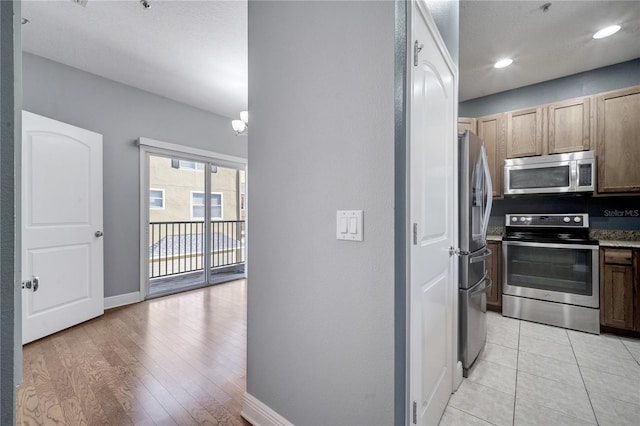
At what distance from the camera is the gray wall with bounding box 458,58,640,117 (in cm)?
299

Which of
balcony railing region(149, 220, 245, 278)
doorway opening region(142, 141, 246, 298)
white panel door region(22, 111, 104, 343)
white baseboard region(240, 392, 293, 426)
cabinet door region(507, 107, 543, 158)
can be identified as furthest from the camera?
balcony railing region(149, 220, 245, 278)

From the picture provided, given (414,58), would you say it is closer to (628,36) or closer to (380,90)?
(380,90)

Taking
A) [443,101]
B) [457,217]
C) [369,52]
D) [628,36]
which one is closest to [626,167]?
[628,36]

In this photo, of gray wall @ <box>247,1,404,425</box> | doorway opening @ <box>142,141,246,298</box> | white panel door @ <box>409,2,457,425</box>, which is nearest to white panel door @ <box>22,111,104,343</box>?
doorway opening @ <box>142,141,246,298</box>

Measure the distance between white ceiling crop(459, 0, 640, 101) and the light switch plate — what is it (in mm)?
2196

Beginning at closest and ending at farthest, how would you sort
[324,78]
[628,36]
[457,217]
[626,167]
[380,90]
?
[380,90] → [324,78] → [457,217] → [628,36] → [626,167]

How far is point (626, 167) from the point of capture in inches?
108

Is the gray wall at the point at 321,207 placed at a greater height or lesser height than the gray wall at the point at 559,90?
lesser

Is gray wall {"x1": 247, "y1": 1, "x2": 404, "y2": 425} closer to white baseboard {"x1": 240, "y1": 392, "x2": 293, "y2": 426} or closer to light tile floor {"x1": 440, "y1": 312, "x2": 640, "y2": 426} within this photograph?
white baseboard {"x1": 240, "y1": 392, "x2": 293, "y2": 426}

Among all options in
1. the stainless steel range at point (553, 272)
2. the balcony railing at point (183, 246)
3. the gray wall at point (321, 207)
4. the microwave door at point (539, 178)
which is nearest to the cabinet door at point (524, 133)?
the microwave door at point (539, 178)

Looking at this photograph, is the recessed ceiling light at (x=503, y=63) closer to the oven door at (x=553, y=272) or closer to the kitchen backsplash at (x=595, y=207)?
the kitchen backsplash at (x=595, y=207)

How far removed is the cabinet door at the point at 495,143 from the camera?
→ 11.3 ft

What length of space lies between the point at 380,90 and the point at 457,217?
1.12 m

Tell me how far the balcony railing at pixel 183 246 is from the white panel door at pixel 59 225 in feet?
4.51
